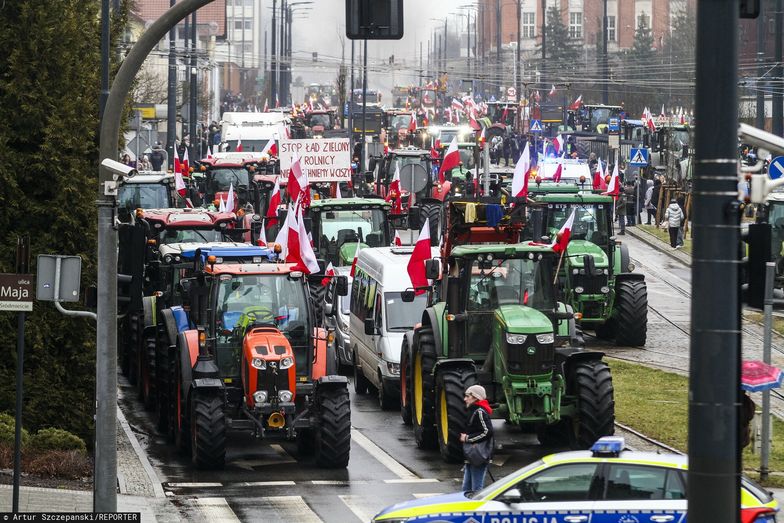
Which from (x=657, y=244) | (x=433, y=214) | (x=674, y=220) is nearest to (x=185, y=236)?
(x=433, y=214)

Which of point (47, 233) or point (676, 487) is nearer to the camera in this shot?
point (676, 487)

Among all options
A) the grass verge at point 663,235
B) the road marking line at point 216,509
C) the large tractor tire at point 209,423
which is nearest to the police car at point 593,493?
the road marking line at point 216,509

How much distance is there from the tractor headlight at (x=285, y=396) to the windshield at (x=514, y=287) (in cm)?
271

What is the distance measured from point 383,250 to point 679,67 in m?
65.6

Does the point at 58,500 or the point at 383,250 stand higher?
the point at 383,250

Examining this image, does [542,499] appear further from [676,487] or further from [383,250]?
[383,250]

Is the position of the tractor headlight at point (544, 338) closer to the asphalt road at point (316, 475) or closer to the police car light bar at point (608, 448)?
the asphalt road at point (316, 475)

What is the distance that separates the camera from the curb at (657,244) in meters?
44.8

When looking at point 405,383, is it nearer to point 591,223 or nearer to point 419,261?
point 419,261

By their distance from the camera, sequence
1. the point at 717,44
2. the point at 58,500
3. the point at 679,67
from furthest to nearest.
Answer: the point at 679,67
the point at 58,500
the point at 717,44

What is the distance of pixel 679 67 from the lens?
296ft

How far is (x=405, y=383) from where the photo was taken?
76.4 feet

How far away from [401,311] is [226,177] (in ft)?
83.1

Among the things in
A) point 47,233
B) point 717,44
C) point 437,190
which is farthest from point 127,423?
point 437,190
